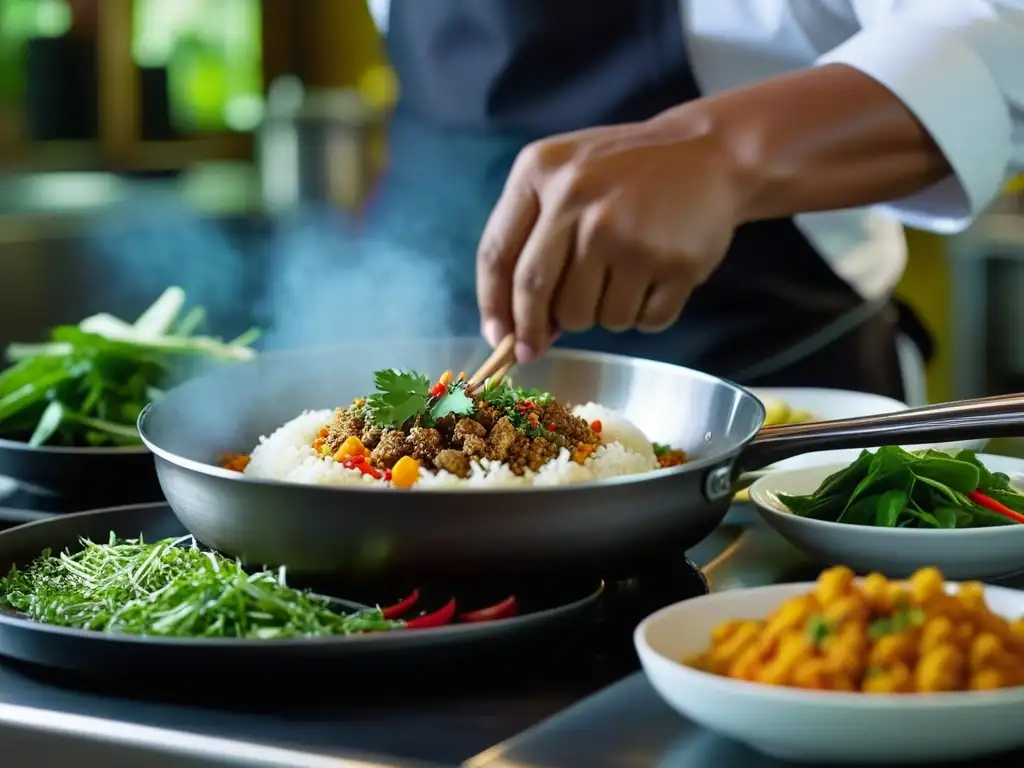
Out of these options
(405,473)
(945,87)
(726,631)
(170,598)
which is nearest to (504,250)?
(405,473)

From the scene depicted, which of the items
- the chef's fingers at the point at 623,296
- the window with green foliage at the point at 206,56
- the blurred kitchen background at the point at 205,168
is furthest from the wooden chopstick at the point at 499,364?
the window with green foliage at the point at 206,56

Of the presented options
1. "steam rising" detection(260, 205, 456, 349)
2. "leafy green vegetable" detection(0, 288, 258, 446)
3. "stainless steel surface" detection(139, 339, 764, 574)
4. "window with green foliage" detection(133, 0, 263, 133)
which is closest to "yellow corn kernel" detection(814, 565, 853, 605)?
"stainless steel surface" detection(139, 339, 764, 574)

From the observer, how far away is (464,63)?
7.51 feet

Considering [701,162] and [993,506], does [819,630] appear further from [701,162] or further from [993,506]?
[701,162]

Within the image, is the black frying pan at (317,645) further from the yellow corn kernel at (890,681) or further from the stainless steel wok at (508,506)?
the yellow corn kernel at (890,681)

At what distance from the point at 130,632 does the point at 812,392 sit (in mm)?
1121

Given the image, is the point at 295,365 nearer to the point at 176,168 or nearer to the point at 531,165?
the point at 531,165

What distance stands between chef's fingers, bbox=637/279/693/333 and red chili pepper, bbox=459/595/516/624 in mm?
683

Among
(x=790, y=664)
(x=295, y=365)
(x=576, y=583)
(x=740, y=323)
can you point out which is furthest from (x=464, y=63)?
(x=790, y=664)

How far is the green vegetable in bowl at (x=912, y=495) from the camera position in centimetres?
115

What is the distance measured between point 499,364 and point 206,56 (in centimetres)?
466

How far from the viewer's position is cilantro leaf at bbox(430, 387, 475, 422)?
122 centimetres

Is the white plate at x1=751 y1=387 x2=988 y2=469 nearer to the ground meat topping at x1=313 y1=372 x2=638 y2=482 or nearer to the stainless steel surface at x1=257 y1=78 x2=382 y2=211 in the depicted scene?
the ground meat topping at x1=313 y1=372 x2=638 y2=482

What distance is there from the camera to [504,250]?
5.13 ft
